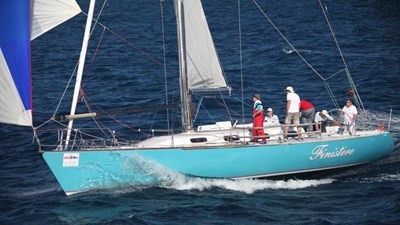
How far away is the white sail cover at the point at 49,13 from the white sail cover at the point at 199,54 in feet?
14.1

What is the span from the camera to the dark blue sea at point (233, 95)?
1033 inches

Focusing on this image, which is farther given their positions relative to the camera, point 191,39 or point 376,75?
point 376,75

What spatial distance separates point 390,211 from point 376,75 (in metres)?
20.7

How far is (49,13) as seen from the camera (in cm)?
2600

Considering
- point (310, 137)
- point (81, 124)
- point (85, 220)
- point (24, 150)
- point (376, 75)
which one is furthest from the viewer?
point (376, 75)

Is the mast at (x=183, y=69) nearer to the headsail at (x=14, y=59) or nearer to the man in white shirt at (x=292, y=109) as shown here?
the man in white shirt at (x=292, y=109)

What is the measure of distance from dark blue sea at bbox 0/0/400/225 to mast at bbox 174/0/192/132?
238 centimetres

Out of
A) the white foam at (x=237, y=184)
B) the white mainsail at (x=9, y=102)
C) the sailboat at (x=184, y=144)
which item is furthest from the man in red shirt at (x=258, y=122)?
the white mainsail at (x=9, y=102)

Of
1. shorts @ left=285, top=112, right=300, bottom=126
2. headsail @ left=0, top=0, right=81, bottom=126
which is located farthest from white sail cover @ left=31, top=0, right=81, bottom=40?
shorts @ left=285, top=112, right=300, bottom=126

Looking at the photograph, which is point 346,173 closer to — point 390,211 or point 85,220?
point 390,211

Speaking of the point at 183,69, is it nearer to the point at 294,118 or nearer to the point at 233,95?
the point at 294,118

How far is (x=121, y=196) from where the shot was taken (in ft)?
90.3

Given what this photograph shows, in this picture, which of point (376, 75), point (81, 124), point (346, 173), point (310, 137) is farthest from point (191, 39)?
point (376, 75)

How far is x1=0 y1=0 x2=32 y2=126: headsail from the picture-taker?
83.6 feet
